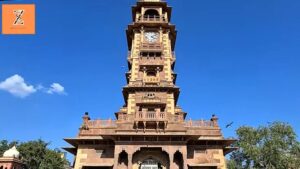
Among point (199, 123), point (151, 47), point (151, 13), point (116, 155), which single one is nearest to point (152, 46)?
point (151, 47)

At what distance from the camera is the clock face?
3312cm

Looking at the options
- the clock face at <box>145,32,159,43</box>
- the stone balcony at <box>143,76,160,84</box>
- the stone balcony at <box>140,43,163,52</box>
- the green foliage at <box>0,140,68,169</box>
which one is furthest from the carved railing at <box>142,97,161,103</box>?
the green foliage at <box>0,140,68,169</box>

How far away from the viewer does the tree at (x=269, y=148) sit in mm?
39334

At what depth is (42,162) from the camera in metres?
52.1

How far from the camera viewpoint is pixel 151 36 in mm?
33500

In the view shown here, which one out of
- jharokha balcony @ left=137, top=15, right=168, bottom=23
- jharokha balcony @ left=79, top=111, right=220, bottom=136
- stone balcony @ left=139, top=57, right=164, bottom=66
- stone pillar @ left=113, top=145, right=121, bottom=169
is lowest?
stone pillar @ left=113, top=145, right=121, bottom=169

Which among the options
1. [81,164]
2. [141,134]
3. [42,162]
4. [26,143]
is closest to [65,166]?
[42,162]

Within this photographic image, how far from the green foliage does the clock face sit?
3107cm

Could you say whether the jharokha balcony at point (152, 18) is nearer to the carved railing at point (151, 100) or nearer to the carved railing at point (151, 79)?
the carved railing at point (151, 79)

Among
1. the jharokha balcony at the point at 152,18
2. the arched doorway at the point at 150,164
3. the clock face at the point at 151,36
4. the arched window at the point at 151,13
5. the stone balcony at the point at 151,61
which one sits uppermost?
the arched window at the point at 151,13

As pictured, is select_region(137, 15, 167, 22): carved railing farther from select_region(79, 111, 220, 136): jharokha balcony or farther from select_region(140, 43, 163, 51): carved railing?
select_region(79, 111, 220, 136): jharokha balcony

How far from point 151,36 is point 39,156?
111ft

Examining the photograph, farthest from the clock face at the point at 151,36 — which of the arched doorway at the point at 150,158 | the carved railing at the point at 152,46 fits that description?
the arched doorway at the point at 150,158

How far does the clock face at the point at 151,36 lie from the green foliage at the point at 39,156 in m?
31.1
